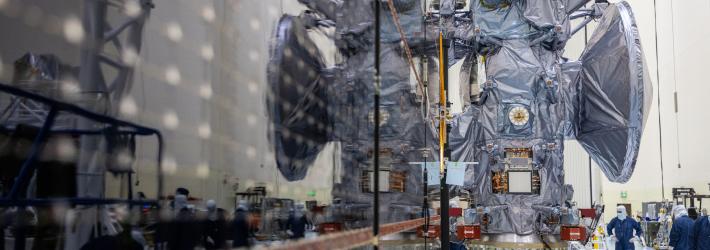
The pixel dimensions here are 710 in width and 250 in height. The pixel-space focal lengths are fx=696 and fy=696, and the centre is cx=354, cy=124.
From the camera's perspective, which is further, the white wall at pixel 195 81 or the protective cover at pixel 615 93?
the protective cover at pixel 615 93

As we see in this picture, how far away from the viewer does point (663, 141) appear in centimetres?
2169

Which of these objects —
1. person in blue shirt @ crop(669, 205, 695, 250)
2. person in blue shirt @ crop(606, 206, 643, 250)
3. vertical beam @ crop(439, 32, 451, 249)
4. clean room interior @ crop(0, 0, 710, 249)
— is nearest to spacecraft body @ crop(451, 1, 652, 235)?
person in blue shirt @ crop(669, 205, 695, 250)

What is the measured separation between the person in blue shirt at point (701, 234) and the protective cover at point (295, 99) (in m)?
11.8

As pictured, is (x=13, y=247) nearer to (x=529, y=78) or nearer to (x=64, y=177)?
(x=64, y=177)

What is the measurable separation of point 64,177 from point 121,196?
62mm

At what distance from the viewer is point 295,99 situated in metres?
1.11

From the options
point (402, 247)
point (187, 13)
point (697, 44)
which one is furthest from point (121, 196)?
point (697, 44)

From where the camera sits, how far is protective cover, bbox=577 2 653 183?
31.5 feet

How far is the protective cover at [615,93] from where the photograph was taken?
9.60 meters

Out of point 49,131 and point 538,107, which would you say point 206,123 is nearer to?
point 49,131

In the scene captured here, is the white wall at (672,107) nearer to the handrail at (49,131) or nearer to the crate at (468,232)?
the crate at (468,232)

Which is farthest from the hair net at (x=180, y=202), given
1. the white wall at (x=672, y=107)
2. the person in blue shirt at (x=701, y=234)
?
the white wall at (x=672, y=107)

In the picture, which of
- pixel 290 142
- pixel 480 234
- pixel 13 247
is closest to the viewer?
pixel 13 247

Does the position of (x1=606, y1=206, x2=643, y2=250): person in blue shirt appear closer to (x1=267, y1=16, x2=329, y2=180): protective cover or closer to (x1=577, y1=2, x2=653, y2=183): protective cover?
(x1=577, y1=2, x2=653, y2=183): protective cover
